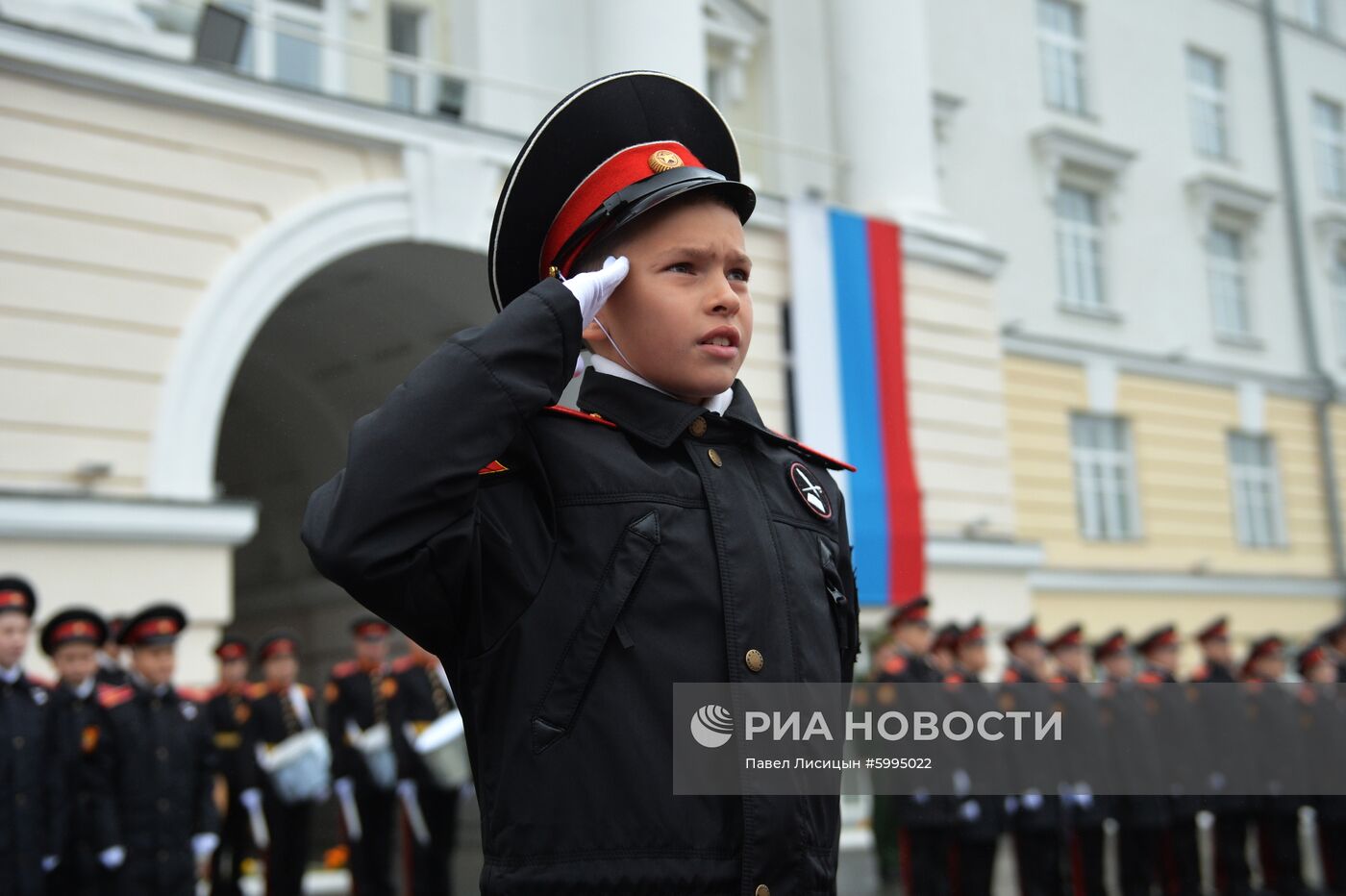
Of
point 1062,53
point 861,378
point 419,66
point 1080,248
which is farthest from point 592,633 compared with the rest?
point 1062,53

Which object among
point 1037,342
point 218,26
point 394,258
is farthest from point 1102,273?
point 218,26

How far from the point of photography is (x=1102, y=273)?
18781mm

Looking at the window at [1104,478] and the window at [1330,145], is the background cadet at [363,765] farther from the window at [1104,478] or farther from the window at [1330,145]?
the window at [1330,145]

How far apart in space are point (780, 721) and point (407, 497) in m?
0.57

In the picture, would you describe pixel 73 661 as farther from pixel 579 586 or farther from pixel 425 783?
pixel 579 586

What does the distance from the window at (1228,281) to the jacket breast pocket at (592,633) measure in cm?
1963

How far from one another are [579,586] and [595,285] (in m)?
0.41

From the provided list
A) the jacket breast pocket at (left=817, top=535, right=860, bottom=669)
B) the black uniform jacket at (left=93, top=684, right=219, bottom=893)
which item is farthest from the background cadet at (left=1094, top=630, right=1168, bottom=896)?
the jacket breast pocket at (left=817, top=535, right=860, bottom=669)

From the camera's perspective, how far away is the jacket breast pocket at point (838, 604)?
207 cm

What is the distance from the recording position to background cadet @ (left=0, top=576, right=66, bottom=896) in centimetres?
669

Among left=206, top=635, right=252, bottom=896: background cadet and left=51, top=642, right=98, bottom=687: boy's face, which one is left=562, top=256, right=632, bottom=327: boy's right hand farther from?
left=206, top=635, right=252, bottom=896: background cadet

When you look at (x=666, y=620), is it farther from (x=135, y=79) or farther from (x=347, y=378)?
(x=135, y=79)

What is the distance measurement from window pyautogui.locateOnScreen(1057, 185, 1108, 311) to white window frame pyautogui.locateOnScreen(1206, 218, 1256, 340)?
2130 millimetres

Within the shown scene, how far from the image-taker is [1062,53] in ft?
61.6
